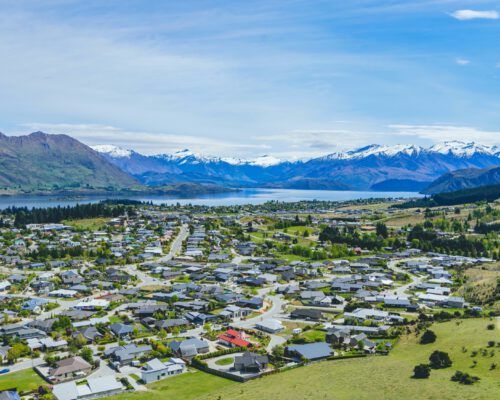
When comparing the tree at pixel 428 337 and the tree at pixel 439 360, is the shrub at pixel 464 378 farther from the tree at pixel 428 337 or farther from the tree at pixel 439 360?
the tree at pixel 428 337

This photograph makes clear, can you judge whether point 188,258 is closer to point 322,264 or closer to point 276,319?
point 322,264

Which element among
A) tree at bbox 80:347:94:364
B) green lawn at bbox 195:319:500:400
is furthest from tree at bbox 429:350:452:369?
tree at bbox 80:347:94:364

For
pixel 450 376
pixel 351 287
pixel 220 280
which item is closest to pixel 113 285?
pixel 220 280

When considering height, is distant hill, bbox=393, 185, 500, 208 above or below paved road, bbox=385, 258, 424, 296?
above

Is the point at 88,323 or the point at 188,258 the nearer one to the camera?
the point at 88,323

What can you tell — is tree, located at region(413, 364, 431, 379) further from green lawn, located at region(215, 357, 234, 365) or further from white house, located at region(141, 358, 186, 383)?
white house, located at region(141, 358, 186, 383)
